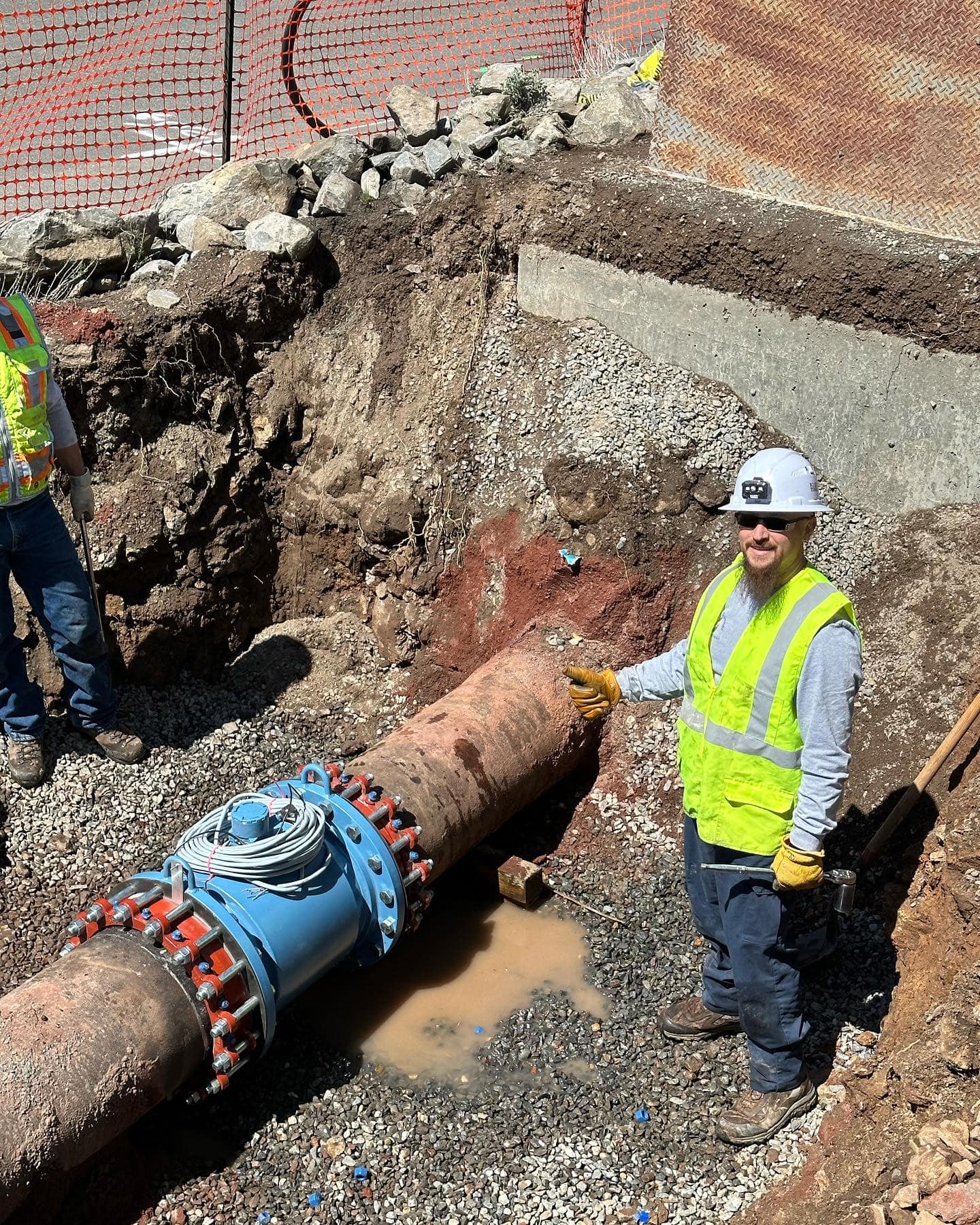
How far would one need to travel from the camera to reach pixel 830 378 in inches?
231

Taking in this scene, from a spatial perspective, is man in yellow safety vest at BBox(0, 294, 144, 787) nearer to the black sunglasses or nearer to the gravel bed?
the gravel bed

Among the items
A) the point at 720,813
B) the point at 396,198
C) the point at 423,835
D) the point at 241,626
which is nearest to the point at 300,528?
the point at 241,626

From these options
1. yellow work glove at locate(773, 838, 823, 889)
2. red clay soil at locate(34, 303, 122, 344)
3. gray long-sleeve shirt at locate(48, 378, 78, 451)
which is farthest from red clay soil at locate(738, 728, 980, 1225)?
red clay soil at locate(34, 303, 122, 344)

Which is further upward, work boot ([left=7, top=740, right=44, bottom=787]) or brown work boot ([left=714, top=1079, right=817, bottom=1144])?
brown work boot ([left=714, top=1079, right=817, bottom=1144])

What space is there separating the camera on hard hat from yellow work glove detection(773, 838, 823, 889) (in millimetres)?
1074

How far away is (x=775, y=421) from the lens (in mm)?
6047

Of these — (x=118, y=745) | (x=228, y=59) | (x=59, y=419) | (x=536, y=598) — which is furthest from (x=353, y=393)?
(x=228, y=59)

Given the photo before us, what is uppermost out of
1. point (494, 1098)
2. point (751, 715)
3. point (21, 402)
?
point (21, 402)

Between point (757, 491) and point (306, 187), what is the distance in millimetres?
4499

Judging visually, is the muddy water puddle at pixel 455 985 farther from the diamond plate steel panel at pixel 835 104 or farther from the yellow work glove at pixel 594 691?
the diamond plate steel panel at pixel 835 104

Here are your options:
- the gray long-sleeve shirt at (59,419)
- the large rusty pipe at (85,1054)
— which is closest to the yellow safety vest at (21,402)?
the gray long-sleeve shirt at (59,419)

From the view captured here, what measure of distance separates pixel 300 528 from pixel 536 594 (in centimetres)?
150

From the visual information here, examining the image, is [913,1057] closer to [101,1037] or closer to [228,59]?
[101,1037]

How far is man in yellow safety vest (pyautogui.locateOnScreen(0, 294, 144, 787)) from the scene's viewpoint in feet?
15.9
